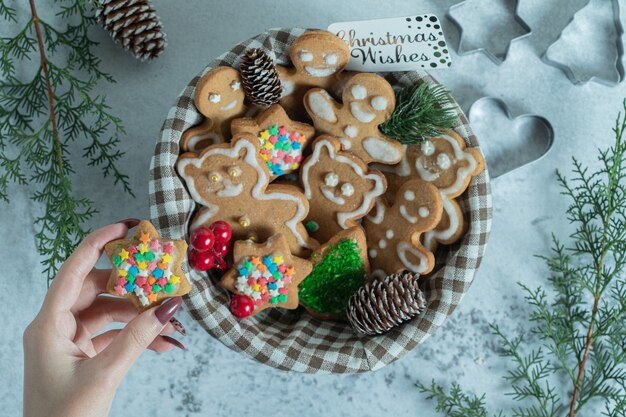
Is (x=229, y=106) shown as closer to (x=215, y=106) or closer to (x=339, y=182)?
(x=215, y=106)

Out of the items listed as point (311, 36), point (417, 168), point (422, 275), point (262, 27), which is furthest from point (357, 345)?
point (262, 27)

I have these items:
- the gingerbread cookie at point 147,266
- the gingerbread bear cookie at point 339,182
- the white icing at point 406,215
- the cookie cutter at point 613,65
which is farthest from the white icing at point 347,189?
the cookie cutter at point 613,65

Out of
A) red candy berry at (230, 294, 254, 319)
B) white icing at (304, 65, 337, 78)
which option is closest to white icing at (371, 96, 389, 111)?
white icing at (304, 65, 337, 78)

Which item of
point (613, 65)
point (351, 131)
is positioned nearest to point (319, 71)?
point (351, 131)

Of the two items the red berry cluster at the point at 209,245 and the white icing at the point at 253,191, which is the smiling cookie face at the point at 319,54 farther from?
the red berry cluster at the point at 209,245

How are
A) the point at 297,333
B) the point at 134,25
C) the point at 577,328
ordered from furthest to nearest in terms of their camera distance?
the point at 577,328 → the point at 134,25 → the point at 297,333
